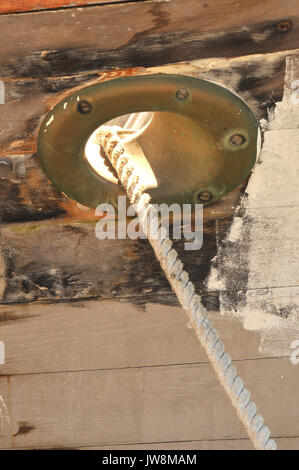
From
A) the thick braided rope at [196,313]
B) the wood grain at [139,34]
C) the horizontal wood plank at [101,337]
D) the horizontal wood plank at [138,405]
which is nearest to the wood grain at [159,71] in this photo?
the wood grain at [139,34]

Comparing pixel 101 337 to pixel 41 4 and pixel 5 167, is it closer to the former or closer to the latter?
pixel 5 167

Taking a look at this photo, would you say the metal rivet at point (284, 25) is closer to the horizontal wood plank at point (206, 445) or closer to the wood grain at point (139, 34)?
the wood grain at point (139, 34)

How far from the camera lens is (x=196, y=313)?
1.00m

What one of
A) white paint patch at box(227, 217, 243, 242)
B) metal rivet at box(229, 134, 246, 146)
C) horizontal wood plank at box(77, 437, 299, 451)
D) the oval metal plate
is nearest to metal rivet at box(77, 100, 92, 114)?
the oval metal plate

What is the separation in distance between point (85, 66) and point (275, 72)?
0.99 ft

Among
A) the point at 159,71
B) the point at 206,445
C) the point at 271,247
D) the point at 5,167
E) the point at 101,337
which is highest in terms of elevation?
the point at 159,71

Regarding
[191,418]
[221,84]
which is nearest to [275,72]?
[221,84]

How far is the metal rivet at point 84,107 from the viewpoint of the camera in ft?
3.37

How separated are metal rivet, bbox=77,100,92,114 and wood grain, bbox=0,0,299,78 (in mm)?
51

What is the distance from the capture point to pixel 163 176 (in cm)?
117

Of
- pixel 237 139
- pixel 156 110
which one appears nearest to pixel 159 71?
pixel 156 110

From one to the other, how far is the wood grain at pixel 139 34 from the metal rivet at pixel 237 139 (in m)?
0.13

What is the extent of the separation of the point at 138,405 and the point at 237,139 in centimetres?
63
